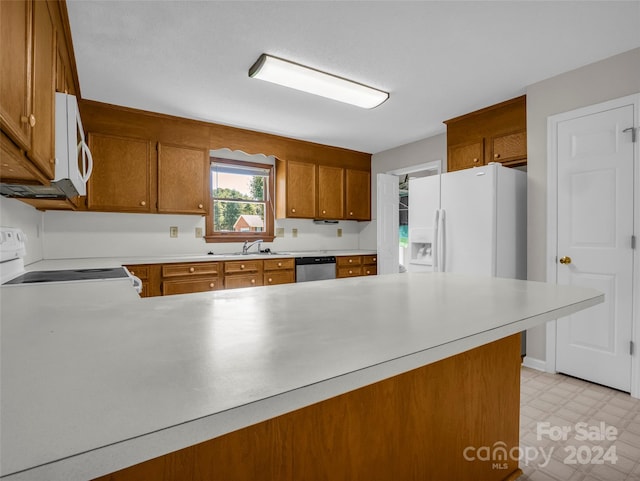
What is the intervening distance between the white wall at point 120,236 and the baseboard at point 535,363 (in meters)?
3.11

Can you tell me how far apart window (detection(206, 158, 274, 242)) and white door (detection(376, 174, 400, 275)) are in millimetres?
1627

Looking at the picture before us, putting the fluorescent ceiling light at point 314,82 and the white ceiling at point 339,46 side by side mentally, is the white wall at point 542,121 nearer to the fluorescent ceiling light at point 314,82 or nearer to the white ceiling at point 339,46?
the white ceiling at point 339,46

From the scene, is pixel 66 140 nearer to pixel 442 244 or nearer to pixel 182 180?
pixel 182 180

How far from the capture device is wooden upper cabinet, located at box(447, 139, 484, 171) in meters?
3.41

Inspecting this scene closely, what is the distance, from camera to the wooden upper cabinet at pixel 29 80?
943mm

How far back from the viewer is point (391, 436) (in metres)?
1.05

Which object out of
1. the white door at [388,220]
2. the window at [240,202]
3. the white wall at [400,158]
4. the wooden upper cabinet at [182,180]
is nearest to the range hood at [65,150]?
the wooden upper cabinet at [182,180]

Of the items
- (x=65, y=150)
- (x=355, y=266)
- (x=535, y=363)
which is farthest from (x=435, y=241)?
(x=65, y=150)

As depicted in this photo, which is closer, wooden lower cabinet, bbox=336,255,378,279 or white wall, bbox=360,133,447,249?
white wall, bbox=360,133,447,249

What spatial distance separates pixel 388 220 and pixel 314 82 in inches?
109

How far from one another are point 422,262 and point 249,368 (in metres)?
3.16

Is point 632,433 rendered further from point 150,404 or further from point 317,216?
point 317,216

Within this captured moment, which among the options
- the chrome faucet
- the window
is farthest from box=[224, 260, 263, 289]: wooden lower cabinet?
the window

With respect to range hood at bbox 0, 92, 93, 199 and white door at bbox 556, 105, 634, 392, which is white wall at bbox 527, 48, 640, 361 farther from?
range hood at bbox 0, 92, 93, 199
